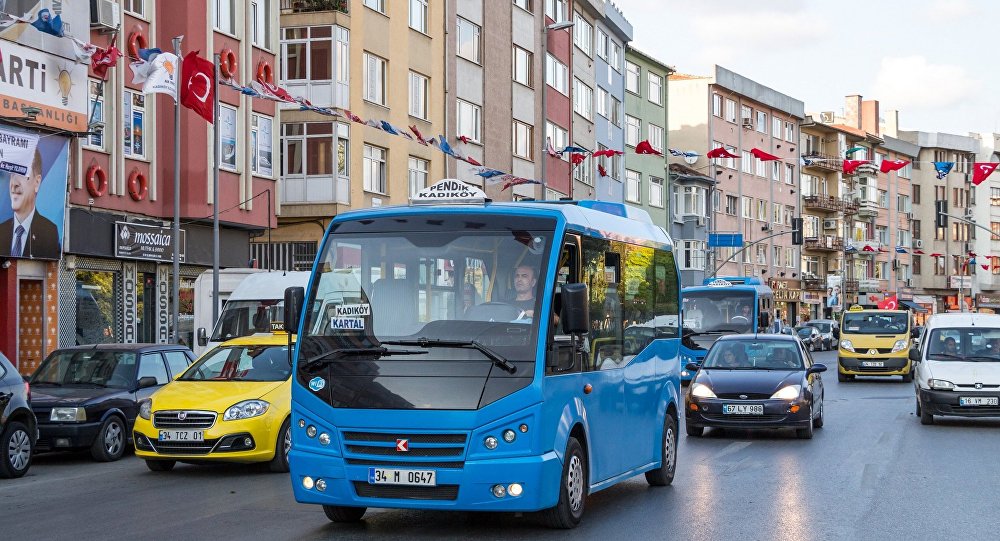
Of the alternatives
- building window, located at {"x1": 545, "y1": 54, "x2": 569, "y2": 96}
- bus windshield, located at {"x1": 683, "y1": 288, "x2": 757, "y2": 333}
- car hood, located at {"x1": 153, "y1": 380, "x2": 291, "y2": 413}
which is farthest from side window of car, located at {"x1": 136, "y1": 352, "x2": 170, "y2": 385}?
building window, located at {"x1": 545, "y1": 54, "x2": 569, "y2": 96}

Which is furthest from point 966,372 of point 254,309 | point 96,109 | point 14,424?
point 96,109

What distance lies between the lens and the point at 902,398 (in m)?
28.7

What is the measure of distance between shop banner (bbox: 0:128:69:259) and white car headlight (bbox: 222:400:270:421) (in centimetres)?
1289

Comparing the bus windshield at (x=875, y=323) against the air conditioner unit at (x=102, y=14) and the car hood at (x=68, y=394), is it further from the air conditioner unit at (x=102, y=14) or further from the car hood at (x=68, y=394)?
the car hood at (x=68, y=394)

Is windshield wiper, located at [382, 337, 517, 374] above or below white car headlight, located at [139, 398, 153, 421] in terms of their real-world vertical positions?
above

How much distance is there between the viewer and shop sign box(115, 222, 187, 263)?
29.4m

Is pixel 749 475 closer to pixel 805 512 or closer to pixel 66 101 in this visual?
pixel 805 512

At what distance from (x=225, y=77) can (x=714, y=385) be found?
1796 centimetres

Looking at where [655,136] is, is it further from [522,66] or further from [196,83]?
[196,83]

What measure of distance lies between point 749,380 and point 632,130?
5036 centimetres

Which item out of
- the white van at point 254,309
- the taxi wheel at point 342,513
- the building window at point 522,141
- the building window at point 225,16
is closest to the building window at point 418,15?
the building window at point 522,141

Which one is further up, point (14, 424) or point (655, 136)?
point (655, 136)

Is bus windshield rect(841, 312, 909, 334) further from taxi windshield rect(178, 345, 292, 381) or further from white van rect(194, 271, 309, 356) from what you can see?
taxi windshield rect(178, 345, 292, 381)

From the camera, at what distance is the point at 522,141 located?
5178cm
